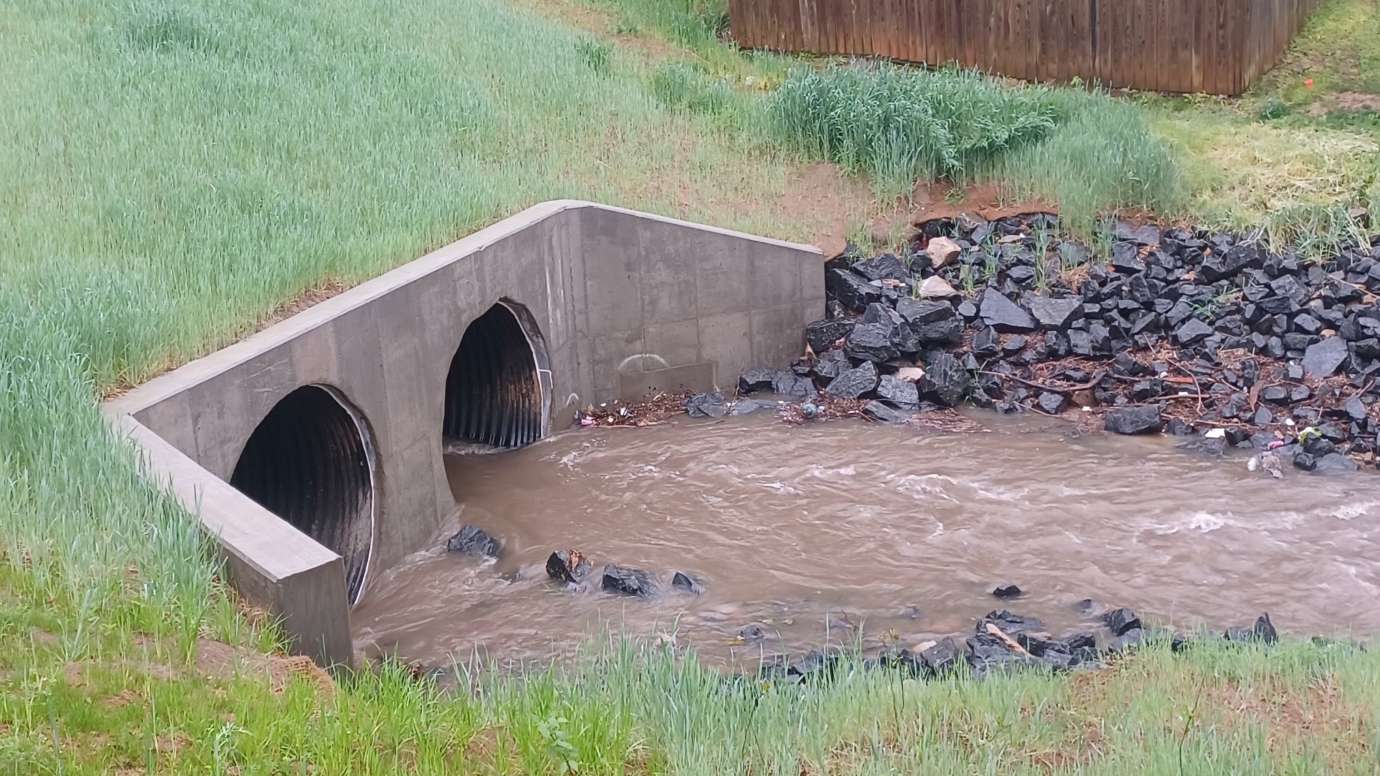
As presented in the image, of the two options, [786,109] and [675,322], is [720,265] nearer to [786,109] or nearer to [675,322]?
[675,322]

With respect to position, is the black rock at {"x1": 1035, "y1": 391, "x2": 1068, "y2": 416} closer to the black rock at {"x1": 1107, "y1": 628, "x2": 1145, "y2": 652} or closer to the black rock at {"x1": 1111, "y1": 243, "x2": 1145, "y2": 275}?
the black rock at {"x1": 1111, "y1": 243, "x2": 1145, "y2": 275}

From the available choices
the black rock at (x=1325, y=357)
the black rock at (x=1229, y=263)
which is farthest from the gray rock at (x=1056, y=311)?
the black rock at (x=1325, y=357)

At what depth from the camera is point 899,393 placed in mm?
11148

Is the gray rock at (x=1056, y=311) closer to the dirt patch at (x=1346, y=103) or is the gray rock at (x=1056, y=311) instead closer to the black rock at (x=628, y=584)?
the dirt patch at (x=1346, y=103)

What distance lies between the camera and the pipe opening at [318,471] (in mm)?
8406

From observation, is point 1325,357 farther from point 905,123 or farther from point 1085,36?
point 1085,36

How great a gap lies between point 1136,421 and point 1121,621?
359 centimetres

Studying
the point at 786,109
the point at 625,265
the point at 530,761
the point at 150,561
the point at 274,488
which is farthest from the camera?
the point at 786,109

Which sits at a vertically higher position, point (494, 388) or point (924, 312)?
point (924, 312)

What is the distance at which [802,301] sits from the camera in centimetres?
1210

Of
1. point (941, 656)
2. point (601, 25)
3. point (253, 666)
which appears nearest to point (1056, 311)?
point (941, 656)

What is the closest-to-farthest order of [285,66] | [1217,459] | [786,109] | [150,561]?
1. [150,561]
2. [1217,459]
3. [285,66]
4. [786,109]

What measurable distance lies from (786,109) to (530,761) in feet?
34.7

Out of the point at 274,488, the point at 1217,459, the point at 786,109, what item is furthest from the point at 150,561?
the point at 786,109
